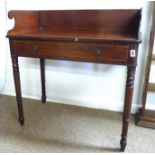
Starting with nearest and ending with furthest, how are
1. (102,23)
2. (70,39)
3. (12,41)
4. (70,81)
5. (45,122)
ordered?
1. (70,39)
2. (12,41)
3. (102,23)
4. (45,122)
5. (70,81)

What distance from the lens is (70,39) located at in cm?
126

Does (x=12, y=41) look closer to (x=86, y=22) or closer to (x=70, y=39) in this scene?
(x=70, y=39)

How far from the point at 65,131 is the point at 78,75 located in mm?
562

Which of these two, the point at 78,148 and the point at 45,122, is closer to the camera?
the point at 78,148

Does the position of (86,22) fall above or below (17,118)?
above

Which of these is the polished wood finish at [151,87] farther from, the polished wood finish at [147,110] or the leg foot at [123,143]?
the leg foot at [123,143]

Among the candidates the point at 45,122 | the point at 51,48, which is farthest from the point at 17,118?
the point at 51,48

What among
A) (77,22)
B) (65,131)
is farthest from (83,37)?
(65,131)

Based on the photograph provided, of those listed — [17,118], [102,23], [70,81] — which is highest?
[102,23]

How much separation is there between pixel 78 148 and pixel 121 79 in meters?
0.75

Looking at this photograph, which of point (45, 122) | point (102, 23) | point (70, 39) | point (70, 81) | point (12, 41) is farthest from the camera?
point (70, 81)

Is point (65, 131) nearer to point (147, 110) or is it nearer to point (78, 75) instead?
point (78, 75)

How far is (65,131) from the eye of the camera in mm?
1650

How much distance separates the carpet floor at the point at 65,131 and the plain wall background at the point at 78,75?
0.40 feet
